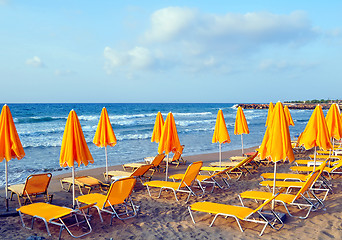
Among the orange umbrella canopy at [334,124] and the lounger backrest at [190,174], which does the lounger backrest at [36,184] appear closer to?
the lounger backrest at [190,174]

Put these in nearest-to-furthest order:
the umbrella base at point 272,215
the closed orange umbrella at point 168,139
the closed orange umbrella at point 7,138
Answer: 1. the umbrella base at point 272,215
2. the closed orange umbrella at point 7,138
3. the closed orange umbrella at point 168,139

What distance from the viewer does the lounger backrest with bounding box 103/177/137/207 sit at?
216 inches

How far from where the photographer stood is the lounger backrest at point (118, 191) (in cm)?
550

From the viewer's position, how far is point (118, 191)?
5.64 m

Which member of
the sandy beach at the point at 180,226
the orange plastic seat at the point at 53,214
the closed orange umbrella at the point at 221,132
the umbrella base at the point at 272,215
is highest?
the closed orange umbrella at the point at 221,132

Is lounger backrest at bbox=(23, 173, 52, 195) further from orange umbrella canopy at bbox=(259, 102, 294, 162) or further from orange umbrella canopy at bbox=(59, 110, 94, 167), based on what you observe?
orange umbrella canopy at bbox=(259, 102, 294, 162)

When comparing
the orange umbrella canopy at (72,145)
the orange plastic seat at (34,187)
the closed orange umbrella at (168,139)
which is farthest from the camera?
the closed orange umbrella at (168,139)

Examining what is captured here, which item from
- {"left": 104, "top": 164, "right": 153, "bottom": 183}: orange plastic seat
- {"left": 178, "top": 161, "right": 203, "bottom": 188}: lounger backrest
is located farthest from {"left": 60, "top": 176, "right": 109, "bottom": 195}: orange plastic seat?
{"left": 178, "top": 161, "right": 203, "bottom": 188}: lounger backrest

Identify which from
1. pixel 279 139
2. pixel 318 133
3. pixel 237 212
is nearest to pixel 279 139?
pixel 279 139

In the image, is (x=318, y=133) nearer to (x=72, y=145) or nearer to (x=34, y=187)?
(x=72, y=145)

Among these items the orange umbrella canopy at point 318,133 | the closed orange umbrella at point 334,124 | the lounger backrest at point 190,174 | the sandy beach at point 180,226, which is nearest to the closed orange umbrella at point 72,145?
the sandy beach at point 180,226

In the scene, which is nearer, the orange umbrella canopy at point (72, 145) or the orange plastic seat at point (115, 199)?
the orange plastic seat at point (115, 199)

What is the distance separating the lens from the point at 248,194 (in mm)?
5969

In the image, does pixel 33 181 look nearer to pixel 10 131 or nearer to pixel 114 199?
pixel 10 131
